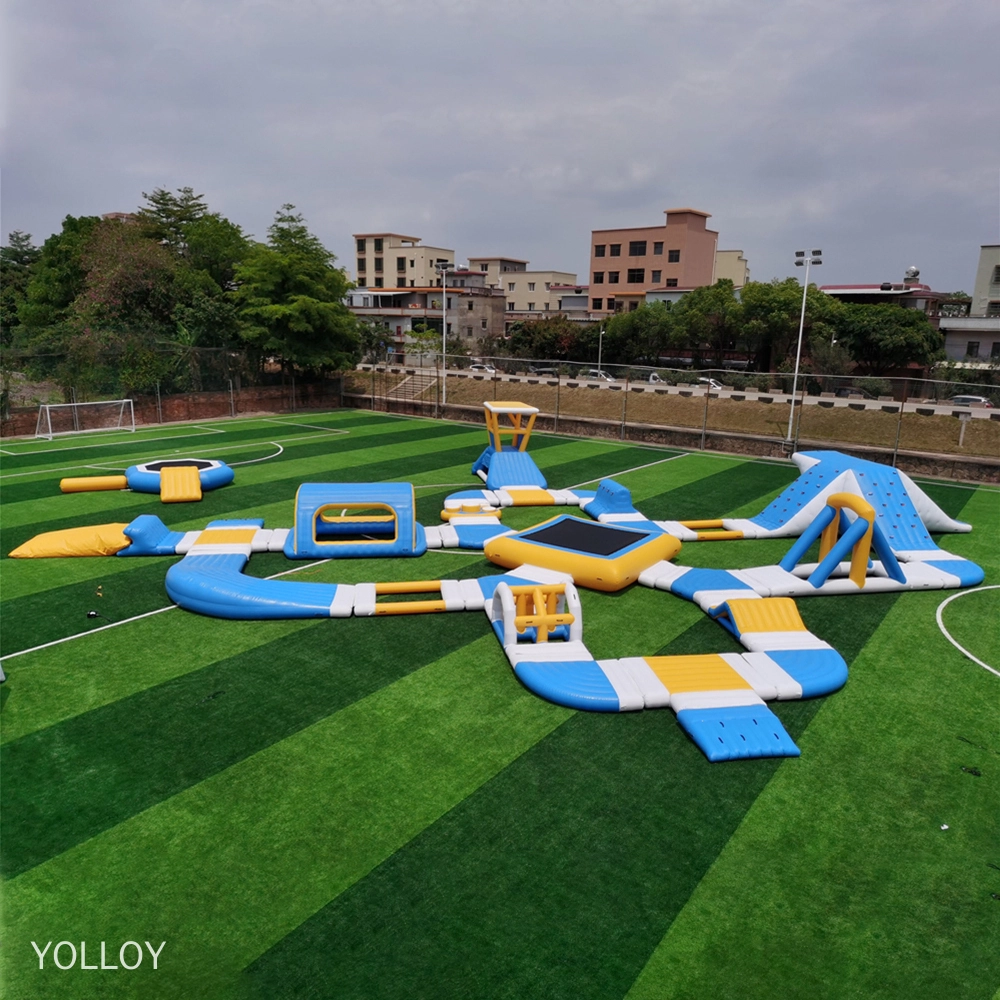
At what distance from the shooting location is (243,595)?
10.0m

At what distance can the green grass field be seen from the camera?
4785 mm

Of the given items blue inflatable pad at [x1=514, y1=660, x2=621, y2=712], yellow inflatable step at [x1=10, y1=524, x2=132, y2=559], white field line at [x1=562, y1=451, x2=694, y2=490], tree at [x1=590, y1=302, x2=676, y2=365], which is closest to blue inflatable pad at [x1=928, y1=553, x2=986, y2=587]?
blue inflatable pad at [x1=514, y1=660, x2=621, y2=712]

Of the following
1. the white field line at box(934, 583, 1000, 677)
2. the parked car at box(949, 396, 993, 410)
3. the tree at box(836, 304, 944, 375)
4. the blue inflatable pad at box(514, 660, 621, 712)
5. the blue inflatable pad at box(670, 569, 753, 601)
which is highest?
the tree at box(836, 304, 944, 375)

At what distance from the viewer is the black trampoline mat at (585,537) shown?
11719 millimetres

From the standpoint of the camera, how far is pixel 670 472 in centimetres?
2116

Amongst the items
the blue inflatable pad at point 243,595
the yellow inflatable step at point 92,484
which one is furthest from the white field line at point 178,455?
the blue inflatable pad at point 243,595

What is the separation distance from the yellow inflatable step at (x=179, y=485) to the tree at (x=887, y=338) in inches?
1824

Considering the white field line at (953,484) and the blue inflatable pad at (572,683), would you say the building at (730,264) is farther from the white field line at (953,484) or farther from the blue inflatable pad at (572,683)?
the blue inflatable pad at (572,683)

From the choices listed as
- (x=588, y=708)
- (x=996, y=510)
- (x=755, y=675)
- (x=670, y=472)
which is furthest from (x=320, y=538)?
(x=996, y=510)

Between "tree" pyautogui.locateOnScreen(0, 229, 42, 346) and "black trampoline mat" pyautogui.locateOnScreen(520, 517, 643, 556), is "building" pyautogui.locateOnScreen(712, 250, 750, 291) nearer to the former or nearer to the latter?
"tree" pyautogui.locateOnScreen(0, 229, 42, 346)

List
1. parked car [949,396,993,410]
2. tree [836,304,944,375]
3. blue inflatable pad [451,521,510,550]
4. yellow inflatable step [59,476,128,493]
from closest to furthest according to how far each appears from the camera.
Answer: blue inflatable pad [451,521,510,550] → yellow inflatable step [59,476,128,493] → parked car [949,396,993,410] → tree [836,304,944,375]

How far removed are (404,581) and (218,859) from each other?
6.30 m

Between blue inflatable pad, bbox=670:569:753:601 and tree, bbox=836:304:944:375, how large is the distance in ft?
146

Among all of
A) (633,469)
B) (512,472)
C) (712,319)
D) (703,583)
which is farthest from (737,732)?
(712,319)
